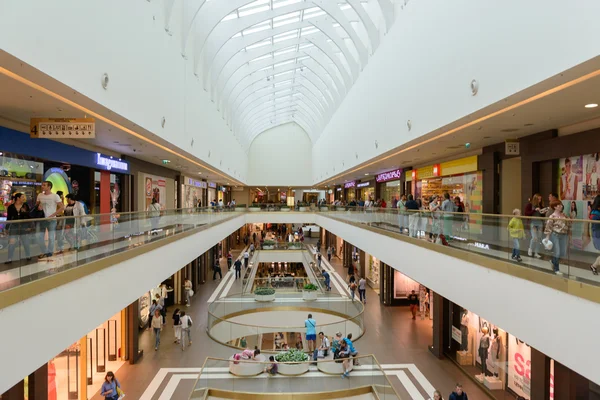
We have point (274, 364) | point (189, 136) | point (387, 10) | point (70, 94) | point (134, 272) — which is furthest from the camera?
point (189, 136)

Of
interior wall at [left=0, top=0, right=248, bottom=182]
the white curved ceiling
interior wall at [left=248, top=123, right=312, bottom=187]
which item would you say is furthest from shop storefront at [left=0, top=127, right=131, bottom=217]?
interior wall at [left=248, top=123, right=312, bottom=187]

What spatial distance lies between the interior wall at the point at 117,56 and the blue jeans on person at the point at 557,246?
7734 mm

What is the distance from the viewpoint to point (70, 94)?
286 inches

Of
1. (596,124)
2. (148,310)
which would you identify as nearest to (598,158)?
(596,124)

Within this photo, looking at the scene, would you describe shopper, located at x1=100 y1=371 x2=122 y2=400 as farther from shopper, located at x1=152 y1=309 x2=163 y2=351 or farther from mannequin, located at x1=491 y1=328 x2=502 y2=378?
mannequin, located at x1=491 y1=328 x2=502 y2=378

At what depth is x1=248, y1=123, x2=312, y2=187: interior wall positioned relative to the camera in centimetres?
4888

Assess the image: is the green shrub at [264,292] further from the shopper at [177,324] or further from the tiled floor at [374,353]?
the shopper at [177,324]

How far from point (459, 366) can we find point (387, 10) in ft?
43.4

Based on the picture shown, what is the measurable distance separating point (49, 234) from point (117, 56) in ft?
16.7

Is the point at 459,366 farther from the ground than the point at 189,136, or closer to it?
closer to it

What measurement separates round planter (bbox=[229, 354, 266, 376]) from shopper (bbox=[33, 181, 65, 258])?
6531 mm

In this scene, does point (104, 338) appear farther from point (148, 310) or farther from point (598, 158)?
point (598, 158)

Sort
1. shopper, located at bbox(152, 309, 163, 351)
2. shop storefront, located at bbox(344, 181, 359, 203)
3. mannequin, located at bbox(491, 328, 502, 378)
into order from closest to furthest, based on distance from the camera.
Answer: mannequin, located at bbox(491, 328, 502, 378)
shopper, located at bbox(152, 309, 163, 351)
shop storefront, located at bbox(344, 181, 359, 203)

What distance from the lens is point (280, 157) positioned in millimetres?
48906
